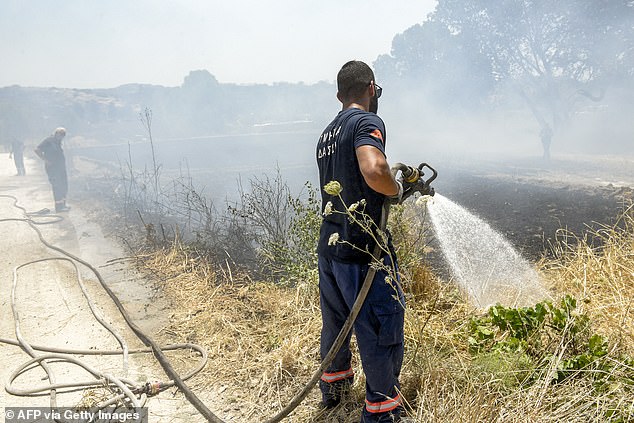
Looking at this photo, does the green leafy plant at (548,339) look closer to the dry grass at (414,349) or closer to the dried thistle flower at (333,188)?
the dry grass at (414,349)

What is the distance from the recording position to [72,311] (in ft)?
13.5

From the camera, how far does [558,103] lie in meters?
20.6

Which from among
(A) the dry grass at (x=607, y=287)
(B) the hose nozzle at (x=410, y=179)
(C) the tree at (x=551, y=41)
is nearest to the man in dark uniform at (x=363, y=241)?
(B) the hose nozzle at (x=410, y=179)

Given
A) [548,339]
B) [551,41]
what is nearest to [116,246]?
[548,339]

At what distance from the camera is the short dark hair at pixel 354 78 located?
2215 millimetres

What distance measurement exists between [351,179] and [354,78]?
1.76 feet

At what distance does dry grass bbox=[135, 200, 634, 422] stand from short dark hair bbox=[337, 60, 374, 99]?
1.03 metres

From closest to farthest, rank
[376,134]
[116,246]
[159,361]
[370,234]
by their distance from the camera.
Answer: [376,134]
[370,234]
[159,361]
[116,246]

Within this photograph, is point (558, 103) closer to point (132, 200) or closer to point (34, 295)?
point (132, 200)

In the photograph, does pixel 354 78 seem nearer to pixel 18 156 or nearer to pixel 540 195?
pixel 540 195

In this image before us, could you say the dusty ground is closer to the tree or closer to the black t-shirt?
the black t-shirt

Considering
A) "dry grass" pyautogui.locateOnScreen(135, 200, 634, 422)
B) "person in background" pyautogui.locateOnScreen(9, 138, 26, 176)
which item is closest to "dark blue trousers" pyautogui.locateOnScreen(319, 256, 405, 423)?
"dry grass" pyautogui.locateOnScreen(135, 200, 634, 422)

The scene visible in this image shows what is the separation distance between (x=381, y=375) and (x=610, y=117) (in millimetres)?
27341

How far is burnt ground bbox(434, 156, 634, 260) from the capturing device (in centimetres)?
659
